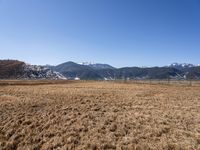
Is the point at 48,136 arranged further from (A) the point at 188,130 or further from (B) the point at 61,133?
(A) the point at 188,130

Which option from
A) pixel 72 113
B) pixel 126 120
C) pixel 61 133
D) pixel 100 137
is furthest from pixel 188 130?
pixel 72 113

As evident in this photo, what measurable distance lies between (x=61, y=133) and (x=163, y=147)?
622cm

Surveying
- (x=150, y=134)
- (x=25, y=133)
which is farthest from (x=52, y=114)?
(x=150, y=134)

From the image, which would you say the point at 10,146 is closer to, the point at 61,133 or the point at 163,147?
the point at 61,133

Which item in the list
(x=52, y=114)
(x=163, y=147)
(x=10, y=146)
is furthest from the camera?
(x=52, y=114)

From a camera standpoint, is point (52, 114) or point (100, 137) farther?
point (52, 114)

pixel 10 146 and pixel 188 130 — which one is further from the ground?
pixel 188 130

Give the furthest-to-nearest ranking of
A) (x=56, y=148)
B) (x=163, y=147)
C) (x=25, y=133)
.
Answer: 1. (x=25, y=133)
2. (x=56, y=148)
3. (x=163, y=147)

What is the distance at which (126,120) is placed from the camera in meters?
16.1

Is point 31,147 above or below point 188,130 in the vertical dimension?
below

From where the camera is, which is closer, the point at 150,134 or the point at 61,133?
the point at 150,134

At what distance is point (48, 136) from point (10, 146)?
2224mm

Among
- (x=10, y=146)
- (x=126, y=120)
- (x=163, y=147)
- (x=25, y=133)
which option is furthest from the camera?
(x=126, y=120)

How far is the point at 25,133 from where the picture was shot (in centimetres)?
1512
